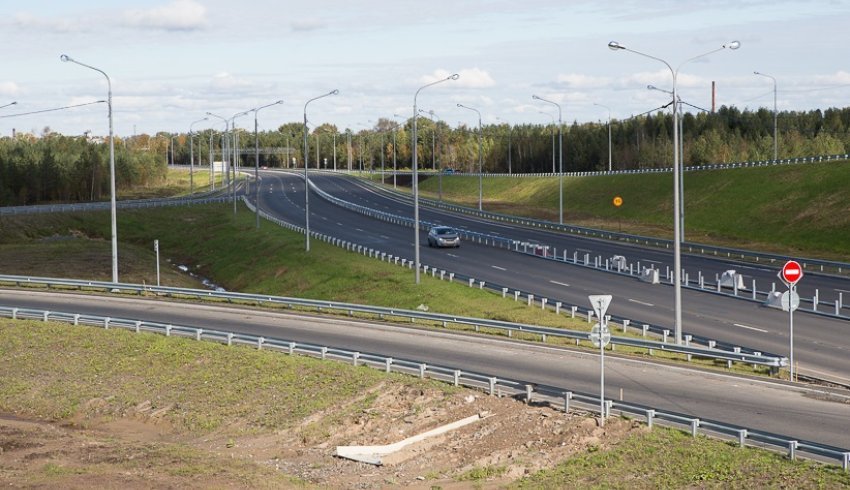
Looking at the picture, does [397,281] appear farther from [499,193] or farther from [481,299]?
[499,193]

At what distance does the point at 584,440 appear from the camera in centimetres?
2500

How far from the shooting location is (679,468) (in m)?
22.6

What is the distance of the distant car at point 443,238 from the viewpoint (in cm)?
7669

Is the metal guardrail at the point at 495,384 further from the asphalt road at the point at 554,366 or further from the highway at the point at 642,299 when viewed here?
the highway at the point at 642,299

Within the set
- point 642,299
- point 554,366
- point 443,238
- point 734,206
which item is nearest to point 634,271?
point 642,299

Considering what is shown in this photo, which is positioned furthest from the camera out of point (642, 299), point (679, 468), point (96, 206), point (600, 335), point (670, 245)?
point (96, 206)

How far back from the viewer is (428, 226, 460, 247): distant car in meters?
76.7

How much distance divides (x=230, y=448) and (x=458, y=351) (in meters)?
10.8

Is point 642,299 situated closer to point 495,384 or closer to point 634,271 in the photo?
point 634,271

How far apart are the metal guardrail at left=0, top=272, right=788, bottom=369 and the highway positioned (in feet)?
6.92

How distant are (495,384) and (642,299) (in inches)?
905

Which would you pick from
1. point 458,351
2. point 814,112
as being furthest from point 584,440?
point 814,112

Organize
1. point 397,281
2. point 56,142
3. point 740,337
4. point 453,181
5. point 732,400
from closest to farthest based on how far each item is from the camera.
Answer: point 732,400 → point 740,337 → point 397,281 → point 453,181 → point 56,142

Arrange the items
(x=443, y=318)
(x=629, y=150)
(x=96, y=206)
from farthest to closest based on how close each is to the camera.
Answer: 1. (x=629, y=150)
2. (x=96, y=206)
3. (x=443, y=318)
